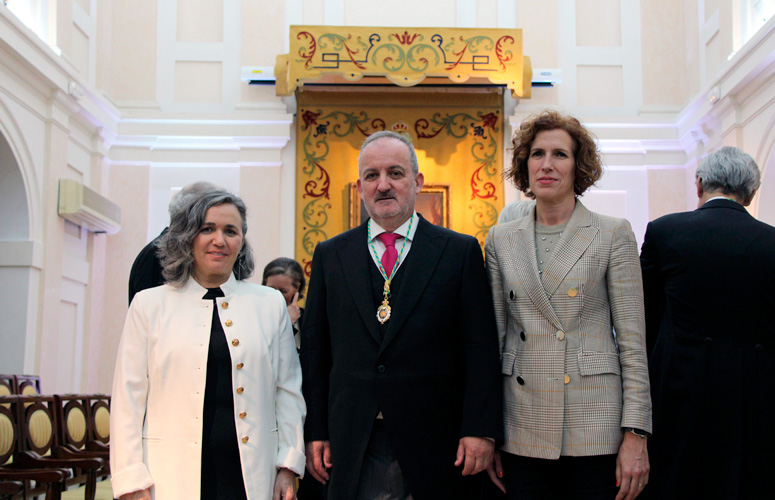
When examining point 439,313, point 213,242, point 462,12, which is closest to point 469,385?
point 439,313

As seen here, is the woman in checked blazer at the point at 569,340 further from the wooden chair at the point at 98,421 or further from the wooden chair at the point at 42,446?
the wooden chair at the point at 98,421

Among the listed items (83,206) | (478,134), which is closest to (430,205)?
(478,134)

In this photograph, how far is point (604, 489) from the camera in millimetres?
2148

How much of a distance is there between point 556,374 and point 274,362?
33.3 inches

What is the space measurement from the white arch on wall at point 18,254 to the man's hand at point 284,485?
201 inches

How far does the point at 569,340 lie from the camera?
2.25 meters

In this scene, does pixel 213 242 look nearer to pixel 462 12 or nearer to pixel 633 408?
pixel 633 408

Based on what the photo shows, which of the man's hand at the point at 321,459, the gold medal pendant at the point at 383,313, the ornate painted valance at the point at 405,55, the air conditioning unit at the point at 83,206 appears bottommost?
the man's hand at the point at 321,459

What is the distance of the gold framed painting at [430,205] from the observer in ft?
25.8

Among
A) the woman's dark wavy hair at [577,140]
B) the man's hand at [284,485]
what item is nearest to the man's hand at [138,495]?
the man's hand at [284,485]

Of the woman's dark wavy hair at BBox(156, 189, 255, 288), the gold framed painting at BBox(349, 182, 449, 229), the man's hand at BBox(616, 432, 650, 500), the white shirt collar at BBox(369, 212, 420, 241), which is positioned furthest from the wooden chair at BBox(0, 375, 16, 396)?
the man's hand at BBox(616, 432, 650, 500)

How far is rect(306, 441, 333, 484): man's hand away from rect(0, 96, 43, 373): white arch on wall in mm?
5164

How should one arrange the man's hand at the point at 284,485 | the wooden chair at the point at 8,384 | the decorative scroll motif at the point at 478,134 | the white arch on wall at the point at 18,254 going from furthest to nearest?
1. the decorative scroll motif at the point at 478,134
2. the white arch on wall at the point at 18,254
3. the wooden chair at the point at 8,384
4. the man's hand at the point at 284,485

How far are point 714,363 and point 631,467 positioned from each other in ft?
2.27
